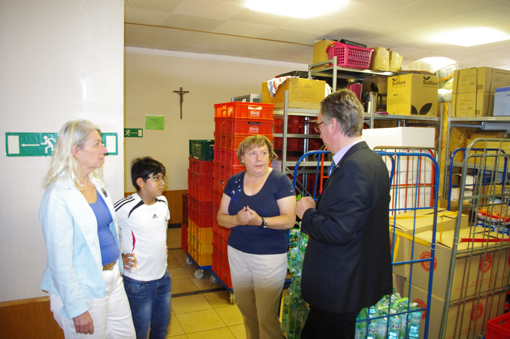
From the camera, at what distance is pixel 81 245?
1651 mm

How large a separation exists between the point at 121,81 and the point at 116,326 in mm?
1684

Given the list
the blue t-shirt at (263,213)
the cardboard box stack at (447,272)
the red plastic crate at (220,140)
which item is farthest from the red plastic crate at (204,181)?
the cardboard box stack at (447,272)

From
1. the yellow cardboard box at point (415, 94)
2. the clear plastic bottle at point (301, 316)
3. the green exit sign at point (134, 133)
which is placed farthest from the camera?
the green exit sign at point (134, 133)

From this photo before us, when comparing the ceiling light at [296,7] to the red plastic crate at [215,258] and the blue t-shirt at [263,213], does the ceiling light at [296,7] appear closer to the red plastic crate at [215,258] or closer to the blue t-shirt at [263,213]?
the blue t-shirt at [263,213]

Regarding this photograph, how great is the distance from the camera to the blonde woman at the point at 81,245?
158cm

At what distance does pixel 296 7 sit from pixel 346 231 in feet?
10.9

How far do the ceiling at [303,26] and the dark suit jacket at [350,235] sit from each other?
2939 mm

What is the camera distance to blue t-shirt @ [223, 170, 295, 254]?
220 centimetres

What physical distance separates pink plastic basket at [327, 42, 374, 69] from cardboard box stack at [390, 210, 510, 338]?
259 centimetres

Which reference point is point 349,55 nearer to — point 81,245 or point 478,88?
point 478,88

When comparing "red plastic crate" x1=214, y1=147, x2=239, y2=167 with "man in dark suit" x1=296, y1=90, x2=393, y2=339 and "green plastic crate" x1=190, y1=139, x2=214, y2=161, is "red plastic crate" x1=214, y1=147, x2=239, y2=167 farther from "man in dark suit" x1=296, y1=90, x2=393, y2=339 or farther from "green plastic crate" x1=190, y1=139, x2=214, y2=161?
"man in dark suit" x1=296, y1=90, x2=393, y2=339

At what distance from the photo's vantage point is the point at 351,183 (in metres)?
1.52

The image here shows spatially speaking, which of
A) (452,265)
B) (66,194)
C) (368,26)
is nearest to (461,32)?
(368,26)

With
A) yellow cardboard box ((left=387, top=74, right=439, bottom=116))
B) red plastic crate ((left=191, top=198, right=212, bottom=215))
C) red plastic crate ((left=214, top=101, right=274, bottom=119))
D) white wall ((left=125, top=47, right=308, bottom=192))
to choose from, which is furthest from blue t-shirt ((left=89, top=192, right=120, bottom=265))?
white wall ((left=125, top=47, right=308, bottom=192))
